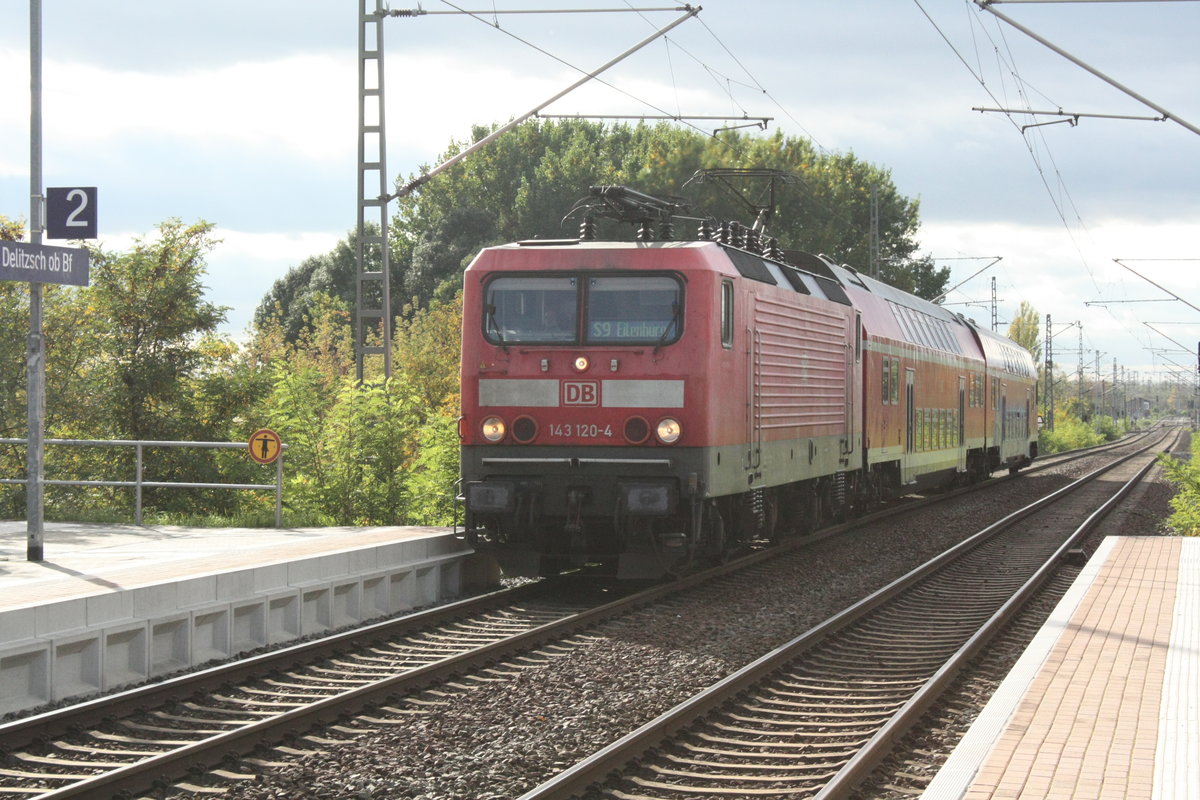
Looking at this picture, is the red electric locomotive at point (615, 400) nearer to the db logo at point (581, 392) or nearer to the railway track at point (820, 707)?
the db logo at point (581, 392)

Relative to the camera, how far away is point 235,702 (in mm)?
8633

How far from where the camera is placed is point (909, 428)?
913 inches

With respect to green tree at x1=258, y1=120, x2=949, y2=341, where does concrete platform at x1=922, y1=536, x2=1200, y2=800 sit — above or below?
below

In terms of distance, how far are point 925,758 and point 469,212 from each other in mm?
60412

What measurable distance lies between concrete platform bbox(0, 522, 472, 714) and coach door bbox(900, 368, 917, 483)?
34.3ft

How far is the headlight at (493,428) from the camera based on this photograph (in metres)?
13.2

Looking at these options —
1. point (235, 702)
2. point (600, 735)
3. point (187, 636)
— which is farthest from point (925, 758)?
point (187, 636)

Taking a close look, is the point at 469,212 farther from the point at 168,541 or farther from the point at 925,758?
the point at 925,758

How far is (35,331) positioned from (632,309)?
17.0ft

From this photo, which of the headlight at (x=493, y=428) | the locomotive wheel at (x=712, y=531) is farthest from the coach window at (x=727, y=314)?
the headlight at (x=493, y=428)

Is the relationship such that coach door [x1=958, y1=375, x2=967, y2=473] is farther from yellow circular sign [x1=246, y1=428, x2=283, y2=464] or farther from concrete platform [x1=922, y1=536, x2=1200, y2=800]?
yellow circular sign [x1=246, y1=428, x2=283, y2=464]

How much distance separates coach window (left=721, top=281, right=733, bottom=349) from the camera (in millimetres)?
13203

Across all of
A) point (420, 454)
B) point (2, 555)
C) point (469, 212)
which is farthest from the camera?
point (469, 212)

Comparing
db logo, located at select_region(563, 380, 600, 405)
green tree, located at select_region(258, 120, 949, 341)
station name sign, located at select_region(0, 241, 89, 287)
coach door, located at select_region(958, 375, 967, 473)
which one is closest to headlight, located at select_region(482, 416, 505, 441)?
db logo, located at select_region(563, 380, 600, 405)
